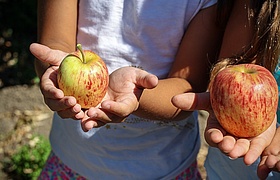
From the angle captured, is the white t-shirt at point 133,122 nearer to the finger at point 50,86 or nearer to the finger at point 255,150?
the finger at point 50,86

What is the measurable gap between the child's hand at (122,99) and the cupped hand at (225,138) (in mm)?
117

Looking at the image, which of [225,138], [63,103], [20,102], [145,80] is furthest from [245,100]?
[20,102]

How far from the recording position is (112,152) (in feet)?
6.65

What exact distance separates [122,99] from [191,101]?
0.20 m

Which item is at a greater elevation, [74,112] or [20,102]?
[74,112]

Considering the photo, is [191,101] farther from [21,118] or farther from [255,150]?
[21,118]

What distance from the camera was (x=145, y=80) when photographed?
5.31 ft

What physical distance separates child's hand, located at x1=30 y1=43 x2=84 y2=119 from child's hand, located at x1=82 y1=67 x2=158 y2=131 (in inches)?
1.8

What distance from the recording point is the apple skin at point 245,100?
5.31 ft

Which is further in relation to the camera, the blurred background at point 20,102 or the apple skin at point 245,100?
the blurred background at point 20,102

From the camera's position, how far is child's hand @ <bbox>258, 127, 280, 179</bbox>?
4.80 feet

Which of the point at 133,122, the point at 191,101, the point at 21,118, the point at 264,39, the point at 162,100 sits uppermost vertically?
the point at 264,39

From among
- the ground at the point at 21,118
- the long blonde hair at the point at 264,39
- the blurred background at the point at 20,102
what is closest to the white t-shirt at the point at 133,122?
the long blonde hair at the point at 264,39

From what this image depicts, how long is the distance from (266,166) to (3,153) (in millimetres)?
2090
